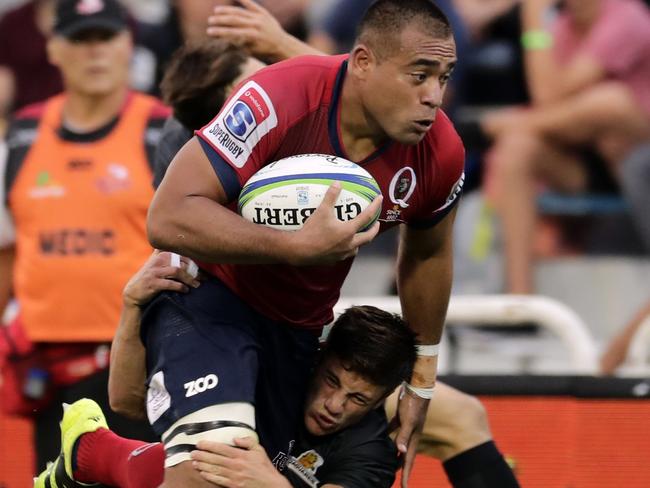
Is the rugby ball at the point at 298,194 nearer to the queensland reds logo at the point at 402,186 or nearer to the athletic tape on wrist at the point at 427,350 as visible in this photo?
the queensland reds logo at the point at 402,186

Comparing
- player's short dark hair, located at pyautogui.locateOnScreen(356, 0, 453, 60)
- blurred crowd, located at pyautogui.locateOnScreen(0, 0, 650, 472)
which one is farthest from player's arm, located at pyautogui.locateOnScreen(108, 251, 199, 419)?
blurred crowd, located at pyautogui.locateOnScreen(0, 0, 650, 472)

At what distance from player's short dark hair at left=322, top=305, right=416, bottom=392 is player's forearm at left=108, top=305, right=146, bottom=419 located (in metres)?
0.62

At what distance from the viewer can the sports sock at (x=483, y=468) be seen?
17.3 feet

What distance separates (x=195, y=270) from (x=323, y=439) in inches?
28.6

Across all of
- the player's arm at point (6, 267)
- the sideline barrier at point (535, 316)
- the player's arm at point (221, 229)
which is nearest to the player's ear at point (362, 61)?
the player's arm at point (221, 229)

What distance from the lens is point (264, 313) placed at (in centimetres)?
466

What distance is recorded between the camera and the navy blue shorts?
438cm

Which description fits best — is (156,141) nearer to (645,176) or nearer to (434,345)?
(434,345)

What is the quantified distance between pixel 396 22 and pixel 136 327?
1.33 metres

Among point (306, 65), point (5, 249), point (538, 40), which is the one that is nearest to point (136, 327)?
point (306, 65)

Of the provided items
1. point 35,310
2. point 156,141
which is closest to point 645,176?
point 156,141

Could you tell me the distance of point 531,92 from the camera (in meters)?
7.99

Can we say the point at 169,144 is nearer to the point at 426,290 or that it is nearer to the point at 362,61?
the point at 426,290

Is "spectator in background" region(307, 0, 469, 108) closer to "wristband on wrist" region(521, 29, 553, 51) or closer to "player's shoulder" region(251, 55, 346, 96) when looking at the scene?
"wristband on wrist" region(521, 29, 553, 51)
